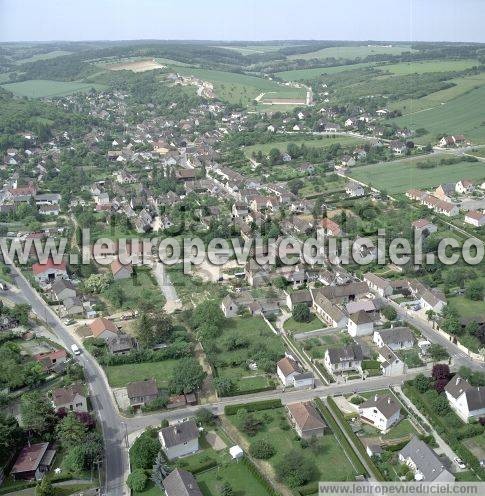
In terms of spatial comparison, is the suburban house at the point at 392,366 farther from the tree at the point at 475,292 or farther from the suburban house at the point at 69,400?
the suburban house at the point at 69,400

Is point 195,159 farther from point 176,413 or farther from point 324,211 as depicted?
point 176,413

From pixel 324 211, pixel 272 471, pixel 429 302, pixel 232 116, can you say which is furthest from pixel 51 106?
pixel 272 471

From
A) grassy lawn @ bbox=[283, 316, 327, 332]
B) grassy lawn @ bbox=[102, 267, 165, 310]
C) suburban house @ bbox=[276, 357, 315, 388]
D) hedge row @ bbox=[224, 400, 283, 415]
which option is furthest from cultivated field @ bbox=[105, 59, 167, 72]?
hedge row @ bbox=[224, 400, 283, 415]

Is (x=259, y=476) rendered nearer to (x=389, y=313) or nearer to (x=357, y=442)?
(x=357, y=442)

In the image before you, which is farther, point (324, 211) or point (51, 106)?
point (51, 106)

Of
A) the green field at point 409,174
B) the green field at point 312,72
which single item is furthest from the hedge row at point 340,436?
the green field at point 312,72

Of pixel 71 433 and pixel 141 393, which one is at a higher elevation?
pixel 71 433

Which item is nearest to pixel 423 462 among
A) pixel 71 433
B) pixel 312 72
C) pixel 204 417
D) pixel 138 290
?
pixel 204 417
